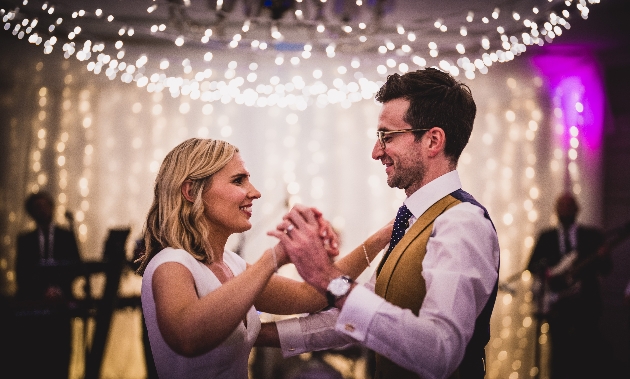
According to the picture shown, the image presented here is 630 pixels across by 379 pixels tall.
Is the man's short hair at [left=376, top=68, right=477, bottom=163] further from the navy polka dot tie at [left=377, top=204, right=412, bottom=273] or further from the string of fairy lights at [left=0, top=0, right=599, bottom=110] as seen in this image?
the string of fairy lights at [left=0, top=0, right=599, bottom=110]

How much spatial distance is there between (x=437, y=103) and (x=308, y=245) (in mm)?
634

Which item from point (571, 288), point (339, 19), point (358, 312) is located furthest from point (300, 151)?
point (358, 312)

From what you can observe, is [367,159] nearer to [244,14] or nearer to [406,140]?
[244,14]

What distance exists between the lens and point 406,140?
184 cm

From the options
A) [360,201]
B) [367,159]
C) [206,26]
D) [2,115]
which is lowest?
[360,201]

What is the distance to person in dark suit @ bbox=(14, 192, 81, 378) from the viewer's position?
185 inches

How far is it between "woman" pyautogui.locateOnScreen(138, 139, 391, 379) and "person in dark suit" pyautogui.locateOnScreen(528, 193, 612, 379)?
329cm

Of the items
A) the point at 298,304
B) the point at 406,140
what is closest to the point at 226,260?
the point at 298,304

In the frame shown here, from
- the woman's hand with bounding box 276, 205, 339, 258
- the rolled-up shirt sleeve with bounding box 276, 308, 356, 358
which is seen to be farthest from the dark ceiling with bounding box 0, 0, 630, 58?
the woman's hand with bounding box 276, 205, 339, 258

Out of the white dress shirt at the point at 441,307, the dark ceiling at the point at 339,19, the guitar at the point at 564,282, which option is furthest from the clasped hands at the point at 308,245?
the guitar at the point at 564,282

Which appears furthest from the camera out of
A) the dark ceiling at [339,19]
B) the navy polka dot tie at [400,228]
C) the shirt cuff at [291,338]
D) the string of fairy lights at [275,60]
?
the string of fairy lights at [275,60]

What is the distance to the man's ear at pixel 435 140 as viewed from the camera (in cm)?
182

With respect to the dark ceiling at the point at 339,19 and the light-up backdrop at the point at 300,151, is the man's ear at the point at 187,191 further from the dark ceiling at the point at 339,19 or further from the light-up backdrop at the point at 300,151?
the light-up backdrop at the point at 300,151

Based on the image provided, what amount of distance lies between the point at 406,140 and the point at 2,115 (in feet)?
18.1
